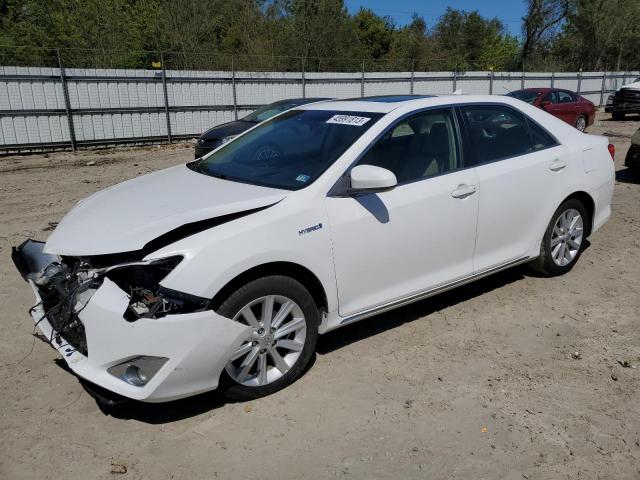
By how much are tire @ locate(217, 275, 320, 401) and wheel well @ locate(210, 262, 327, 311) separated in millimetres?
32

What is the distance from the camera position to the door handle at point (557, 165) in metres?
4.71

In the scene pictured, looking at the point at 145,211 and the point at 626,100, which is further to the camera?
the point at 626,100

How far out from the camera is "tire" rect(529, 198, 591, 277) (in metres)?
4.90

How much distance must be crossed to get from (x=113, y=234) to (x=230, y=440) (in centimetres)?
129

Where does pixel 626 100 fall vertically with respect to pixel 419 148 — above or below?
below

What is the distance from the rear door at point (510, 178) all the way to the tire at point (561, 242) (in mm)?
210

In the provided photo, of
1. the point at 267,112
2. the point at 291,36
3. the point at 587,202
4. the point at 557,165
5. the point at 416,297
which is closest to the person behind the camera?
the point at 416,297

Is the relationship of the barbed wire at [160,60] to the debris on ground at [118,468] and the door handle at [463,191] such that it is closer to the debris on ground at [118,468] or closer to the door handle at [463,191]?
the door handle at [463,191]

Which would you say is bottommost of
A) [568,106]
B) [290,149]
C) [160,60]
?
[568,106]

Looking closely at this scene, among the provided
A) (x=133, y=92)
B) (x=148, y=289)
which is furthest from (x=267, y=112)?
(x=148, y=289)

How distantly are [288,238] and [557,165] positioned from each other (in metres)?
2.74

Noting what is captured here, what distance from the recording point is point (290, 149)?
13.4ft

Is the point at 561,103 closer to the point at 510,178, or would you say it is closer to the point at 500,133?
the point at 500,133

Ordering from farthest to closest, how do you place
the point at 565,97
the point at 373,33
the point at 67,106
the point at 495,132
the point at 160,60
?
the point at 373,33
the point at 565,97
the point at 160,60
the point at 67,106
the point at 495,132
